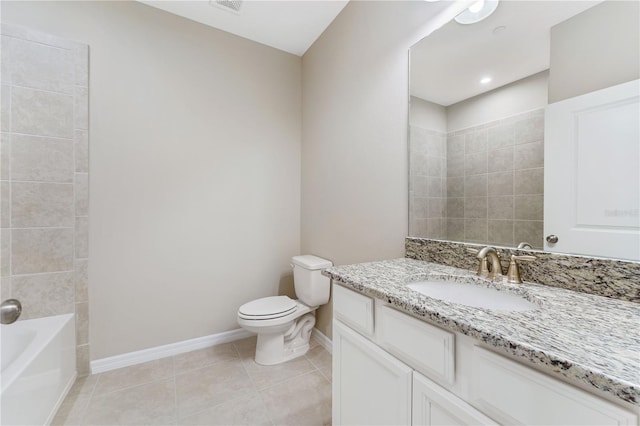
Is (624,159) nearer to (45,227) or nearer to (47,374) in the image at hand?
(47,374)

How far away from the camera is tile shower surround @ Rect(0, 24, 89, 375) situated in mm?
1623

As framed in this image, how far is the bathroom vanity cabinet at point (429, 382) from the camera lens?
0.52 meters

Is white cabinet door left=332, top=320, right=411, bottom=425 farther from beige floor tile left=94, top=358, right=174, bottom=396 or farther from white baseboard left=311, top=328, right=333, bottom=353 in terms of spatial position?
beige floor tile left=94, top=358, right=174, bottom=396

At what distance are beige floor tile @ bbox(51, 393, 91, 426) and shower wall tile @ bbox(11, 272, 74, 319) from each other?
0.52m

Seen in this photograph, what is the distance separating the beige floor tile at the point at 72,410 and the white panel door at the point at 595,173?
2402 mm

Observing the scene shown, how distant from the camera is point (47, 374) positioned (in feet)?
4.63

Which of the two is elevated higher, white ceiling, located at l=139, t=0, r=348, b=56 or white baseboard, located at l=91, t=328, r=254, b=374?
white ceiling, located at l=139, t=0, r=348, b=56

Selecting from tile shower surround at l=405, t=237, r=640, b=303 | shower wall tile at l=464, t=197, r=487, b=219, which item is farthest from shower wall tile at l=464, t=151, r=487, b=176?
tile shower surround at l=405, t=237, r=640, b=303

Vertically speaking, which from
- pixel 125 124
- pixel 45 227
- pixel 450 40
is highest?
pixel 450 40

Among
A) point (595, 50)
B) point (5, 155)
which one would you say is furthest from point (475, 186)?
point (5, 155)

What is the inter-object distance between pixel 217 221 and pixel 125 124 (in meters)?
0.95

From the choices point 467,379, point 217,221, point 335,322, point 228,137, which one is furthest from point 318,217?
point 467,379

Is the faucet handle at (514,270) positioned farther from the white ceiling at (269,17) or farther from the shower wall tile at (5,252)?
the shower wall tile at (5,252)

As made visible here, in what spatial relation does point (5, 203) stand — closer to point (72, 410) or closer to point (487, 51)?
point (72, 410)
